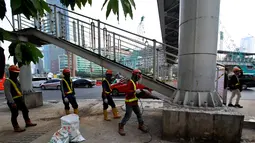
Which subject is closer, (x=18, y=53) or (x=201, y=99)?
(x=18, y=53)

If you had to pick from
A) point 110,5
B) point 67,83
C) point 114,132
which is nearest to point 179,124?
point 114,132

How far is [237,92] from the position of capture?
5.27 m

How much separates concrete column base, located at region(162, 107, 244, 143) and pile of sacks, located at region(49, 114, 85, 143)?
6.22ft

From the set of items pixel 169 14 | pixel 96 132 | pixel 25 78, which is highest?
pixel 169 14

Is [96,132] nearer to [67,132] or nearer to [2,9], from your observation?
[67,132]

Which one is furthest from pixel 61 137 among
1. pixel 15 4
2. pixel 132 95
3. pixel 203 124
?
pixel 203 124

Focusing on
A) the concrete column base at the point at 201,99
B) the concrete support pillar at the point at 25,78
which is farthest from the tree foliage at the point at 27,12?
the concrete support pillar at the point at 25,78

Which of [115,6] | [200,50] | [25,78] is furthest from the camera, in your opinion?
[25,78]

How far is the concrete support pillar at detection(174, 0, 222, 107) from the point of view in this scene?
2.97 metres

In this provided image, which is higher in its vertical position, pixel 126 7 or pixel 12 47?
pixel 126 7

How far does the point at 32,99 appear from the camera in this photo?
593 cm

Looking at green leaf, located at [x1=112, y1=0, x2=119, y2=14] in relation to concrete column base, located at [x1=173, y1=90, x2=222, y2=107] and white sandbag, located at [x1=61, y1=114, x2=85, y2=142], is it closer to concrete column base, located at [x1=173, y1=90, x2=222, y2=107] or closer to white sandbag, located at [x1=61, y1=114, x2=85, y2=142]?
white sandbag, located at [x1=61, y1=114, x2=85, y2=142]

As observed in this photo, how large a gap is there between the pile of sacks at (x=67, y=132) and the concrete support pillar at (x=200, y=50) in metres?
2.44

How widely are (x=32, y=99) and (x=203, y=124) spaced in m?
6.52
